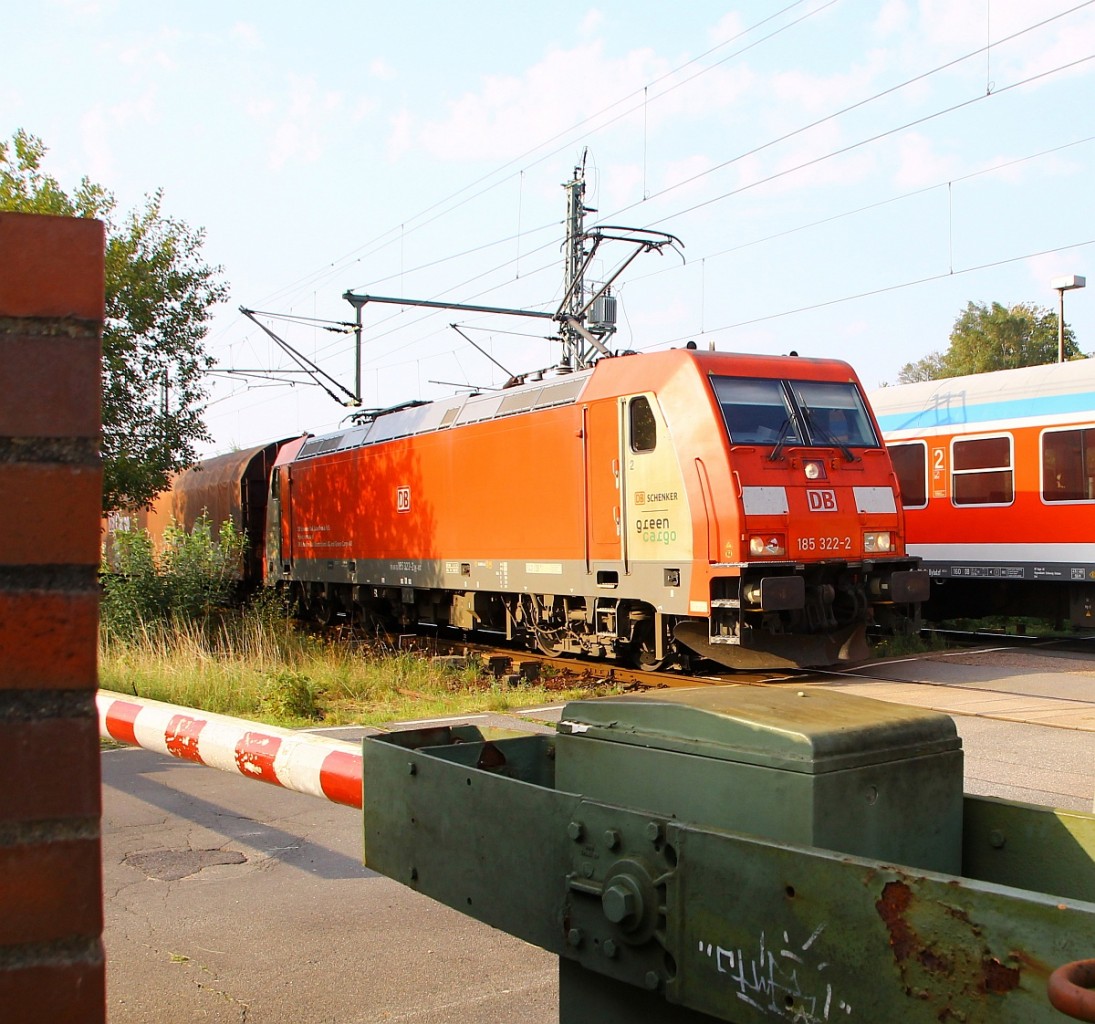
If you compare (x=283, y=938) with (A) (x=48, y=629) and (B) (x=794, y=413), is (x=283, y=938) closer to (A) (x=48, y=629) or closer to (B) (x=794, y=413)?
(A) (x=48, y=629)

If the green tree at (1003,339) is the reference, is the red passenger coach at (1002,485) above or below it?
below

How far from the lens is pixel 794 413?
12.3 m

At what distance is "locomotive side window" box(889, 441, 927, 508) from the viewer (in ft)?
55.7

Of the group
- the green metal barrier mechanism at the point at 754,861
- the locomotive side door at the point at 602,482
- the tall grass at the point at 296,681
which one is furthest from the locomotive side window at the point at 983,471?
the green metal barrier mechanism at the point at 754,861

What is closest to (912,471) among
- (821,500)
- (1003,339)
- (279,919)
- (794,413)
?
(794,413)

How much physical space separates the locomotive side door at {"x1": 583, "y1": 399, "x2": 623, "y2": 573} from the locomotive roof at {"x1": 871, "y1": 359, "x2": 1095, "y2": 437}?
632cm

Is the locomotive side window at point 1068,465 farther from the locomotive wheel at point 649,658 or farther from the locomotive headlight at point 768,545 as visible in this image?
the locomotive wheel at point 649,658

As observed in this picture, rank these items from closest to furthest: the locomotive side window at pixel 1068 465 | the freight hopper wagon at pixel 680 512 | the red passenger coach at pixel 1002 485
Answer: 1. the freight hopper wagon at pixel 680 512
2. the locomotive side window at pixel 1068 465
3. the red passenger coach at pixel 1002 485

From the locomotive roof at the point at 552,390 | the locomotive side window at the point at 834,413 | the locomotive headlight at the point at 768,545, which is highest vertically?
the locomotive roof at the point at 552,390

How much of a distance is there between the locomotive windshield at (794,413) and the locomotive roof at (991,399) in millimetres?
3809

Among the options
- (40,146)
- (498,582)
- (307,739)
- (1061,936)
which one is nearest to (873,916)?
(1061,936)

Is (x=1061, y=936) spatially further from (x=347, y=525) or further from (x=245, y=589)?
(x=245, y=589)

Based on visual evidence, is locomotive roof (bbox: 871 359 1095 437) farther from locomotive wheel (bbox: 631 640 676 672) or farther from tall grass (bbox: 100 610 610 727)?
tall grass (bbox: 100 610 610 727)

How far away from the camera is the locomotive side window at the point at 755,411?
11742 millimetres
